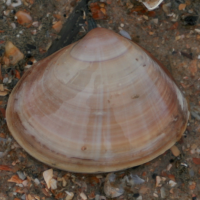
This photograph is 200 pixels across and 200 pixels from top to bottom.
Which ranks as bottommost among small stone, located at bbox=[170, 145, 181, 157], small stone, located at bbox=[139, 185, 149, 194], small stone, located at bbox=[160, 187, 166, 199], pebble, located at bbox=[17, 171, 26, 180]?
small stone, located at bbox=[160, 187, 166, 199]

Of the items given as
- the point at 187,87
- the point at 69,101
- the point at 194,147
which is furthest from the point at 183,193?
the point at 69,101

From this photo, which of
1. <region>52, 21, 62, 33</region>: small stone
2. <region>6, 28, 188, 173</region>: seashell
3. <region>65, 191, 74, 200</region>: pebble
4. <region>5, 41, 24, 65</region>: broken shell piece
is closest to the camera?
<region>6, 28, 188, 173</region>: seashell

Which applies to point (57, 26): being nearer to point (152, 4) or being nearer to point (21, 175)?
point (152, 4)

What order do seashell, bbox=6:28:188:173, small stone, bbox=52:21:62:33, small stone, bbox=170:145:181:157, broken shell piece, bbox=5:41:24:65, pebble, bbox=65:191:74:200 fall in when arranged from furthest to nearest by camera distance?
small stone, bbox=52:21:62:33, broken shell piece, bbox=5:41:24:65, small stone, bbox=170:145:181:157, pebble, bbox=65:191:74:200, seashell, bbox=6:28:188:173

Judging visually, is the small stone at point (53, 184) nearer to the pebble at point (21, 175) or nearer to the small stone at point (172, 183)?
the pebble at point (21, 175)

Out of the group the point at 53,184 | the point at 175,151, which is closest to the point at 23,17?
the point at 53,184

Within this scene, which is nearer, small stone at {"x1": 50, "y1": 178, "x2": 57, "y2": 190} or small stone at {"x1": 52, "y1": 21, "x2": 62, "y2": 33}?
small stone at {"x1": 50, "y1": 178, "x2": 57, "y2": 190}

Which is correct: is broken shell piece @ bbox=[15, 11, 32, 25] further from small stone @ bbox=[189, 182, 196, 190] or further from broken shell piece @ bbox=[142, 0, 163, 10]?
small stone @ bbox=[189, 182, 196, 190]

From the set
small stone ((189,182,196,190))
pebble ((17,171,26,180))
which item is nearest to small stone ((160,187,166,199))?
small stone ((189,182,196,190))
